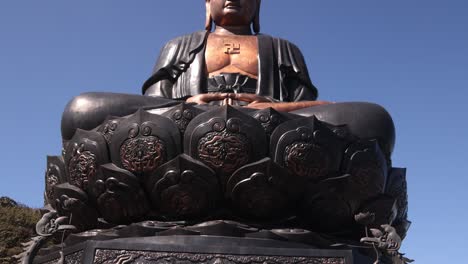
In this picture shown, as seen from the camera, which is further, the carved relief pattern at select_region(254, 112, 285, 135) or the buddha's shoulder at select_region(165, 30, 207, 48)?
the buddha's shoulder at select_region(165, 30, 207, 48)

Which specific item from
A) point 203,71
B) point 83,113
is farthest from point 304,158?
point 203,71

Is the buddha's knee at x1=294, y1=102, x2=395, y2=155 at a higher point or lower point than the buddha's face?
lower

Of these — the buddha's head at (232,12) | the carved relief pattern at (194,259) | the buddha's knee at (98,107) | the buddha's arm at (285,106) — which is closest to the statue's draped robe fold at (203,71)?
the buddha's head at (232,12)

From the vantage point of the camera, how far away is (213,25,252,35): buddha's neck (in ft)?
A: 19.2

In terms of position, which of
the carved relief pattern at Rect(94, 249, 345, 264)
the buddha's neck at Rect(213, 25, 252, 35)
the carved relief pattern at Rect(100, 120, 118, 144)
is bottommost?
the carved relief pattern at Rect(94, 249, 345, 264)

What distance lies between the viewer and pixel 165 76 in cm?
532

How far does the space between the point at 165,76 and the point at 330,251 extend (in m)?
2.52

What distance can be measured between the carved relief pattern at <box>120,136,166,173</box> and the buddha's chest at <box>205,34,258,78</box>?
1.71m

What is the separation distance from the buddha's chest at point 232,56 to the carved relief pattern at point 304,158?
1.69m

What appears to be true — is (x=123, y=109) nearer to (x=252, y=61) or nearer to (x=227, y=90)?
(x=227, y=90)

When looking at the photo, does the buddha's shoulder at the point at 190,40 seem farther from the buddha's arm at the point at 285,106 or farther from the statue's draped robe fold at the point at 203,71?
the buddha's arm at the point at 285,106

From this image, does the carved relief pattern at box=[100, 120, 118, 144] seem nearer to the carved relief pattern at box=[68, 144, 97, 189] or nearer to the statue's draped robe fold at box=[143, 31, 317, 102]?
the carved relief pattern at box=[68, 144, 97, 189]

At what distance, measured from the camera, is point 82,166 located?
3.70 meters

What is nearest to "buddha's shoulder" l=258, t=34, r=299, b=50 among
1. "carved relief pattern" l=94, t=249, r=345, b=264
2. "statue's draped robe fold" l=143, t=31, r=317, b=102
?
"statue's draped robe fold" l=143, t=31, r=317, b=102
